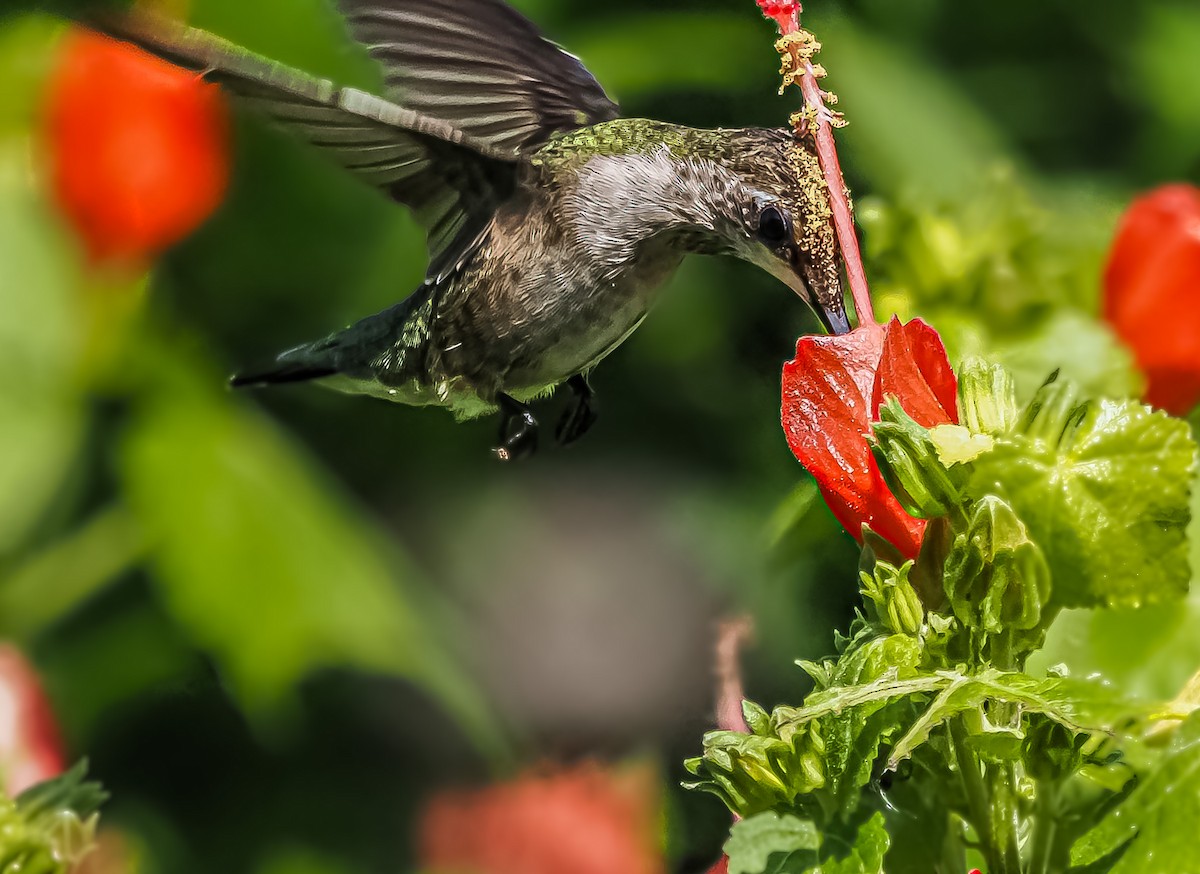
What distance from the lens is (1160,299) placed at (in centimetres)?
58

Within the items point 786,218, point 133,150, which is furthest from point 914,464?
point 133,150

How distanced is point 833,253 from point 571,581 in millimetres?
629

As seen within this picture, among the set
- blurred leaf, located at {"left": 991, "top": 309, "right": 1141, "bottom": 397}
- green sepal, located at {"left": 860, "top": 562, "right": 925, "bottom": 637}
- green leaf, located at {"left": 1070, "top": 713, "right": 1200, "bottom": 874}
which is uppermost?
green sepal, located at {"left": 860, "top": 562, "right": 925, "bottom": 637}

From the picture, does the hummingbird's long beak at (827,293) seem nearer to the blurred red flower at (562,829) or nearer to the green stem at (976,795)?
the green stem at (976,795)

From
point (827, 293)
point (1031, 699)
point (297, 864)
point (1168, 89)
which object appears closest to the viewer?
point (1031, 699)

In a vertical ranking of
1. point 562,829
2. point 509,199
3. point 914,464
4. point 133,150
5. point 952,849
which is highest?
point 133,150

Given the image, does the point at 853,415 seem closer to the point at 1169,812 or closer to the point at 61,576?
the point at 1169,812

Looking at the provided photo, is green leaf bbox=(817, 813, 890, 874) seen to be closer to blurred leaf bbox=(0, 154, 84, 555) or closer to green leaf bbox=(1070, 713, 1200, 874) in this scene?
green leaf bbox=(1070, 713, 1200, 874)

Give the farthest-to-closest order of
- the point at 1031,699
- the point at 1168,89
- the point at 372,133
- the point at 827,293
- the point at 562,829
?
1. the point at 1168,89
2. the point at 562,829
3. the point at 372,133
4. the point at 827,293
5. the point at 1031,699

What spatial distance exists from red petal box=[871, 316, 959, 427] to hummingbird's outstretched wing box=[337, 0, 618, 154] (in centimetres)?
30

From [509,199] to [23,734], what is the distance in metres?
0.32

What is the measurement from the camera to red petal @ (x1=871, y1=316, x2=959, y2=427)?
0.35 meters

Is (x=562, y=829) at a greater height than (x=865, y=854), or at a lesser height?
lesser

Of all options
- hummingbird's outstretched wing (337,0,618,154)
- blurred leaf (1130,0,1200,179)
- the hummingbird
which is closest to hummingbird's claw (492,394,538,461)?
the hummingbird
